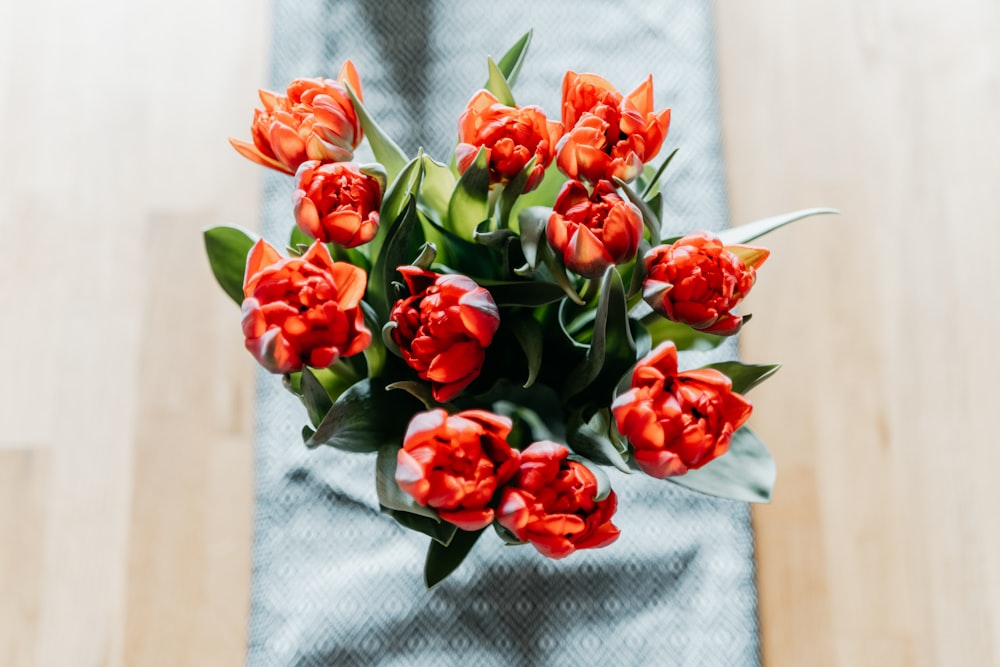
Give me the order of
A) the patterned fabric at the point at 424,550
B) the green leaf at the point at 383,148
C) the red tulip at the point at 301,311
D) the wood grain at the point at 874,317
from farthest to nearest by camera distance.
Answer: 1. the wood grain at the point at 874,317
2. the patterned fabric at the point at 424,550
3. the green leaf at the point at 383,148
4. the red tulip at the point at 301,311

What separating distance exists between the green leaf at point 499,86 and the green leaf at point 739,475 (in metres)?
0.22

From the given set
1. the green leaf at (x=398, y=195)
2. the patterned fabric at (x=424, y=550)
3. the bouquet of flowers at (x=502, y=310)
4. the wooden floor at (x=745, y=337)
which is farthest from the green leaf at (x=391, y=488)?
the wooden floor at (x=745, y=337)

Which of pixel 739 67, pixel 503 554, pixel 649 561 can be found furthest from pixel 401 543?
pixel 739 67

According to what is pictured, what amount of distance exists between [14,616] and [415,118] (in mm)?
629

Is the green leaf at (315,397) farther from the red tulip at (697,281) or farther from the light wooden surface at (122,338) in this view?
the light wooden surface at (122,338)

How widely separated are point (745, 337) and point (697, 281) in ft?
1.67

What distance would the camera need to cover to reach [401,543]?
62 cm

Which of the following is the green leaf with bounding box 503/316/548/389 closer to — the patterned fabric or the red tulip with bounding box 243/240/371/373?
the red tulip with bounding box 243/240/371/373

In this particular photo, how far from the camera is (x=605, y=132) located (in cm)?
38

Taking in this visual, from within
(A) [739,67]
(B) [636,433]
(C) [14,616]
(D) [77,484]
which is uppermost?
(A) [739,67]

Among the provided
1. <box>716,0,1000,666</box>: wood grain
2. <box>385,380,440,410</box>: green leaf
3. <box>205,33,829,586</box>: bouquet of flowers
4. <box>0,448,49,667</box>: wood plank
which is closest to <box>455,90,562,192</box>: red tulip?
<box>205,33,829,586</box>: bouquet of flowers

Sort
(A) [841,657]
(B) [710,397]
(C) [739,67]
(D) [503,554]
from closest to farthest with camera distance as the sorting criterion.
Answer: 1. (B) [710,397]
2. (D) [503,554]
3. (A) [841,657]
4. (C) [739,67]

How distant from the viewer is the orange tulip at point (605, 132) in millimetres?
376

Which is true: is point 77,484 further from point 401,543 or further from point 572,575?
point 572,575
